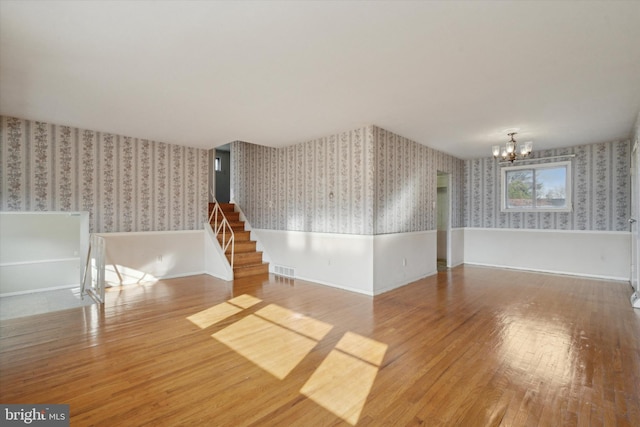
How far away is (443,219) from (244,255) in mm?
5274

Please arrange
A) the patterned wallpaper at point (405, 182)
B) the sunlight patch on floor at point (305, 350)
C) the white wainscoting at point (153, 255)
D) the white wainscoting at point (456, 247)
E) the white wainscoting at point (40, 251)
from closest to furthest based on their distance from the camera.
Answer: the sunlight patch on floor at point (305, 350) < the patterned wallpaper at point (405, 182) < the white wainscoting at point (153, 255) < the white wainscoting at point (40, 251) < the white wainscoting at point (456, 247)

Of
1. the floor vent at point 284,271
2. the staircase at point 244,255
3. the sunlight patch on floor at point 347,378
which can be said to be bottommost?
the sunlight patch on floor at point 347,378

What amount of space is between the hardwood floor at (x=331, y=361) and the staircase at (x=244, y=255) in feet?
5.43

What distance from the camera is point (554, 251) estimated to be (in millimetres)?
6609

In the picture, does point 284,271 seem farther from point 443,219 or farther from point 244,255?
point 443,219

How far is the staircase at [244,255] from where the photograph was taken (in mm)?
6246

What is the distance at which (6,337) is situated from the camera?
313cm

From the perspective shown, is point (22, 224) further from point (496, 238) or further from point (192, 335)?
point (496, 238)

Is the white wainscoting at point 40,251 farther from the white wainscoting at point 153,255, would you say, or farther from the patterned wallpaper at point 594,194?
the patterned wallpaper at point 594,194

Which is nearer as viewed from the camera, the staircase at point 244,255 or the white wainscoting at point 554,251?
the white wainscoting at point 554,251

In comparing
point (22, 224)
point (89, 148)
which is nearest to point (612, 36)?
point (89, 148)

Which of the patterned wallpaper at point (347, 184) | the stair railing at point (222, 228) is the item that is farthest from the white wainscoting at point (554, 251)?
the stair railing at point (222, 228)

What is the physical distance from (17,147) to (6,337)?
300 cm

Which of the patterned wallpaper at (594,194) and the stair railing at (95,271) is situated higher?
the patterned wallpaper at (594,194)
